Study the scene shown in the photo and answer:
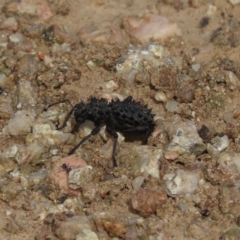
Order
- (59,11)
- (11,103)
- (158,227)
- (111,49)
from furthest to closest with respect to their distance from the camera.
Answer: (59,11)
(111,49)
(11,103)
(158,227)

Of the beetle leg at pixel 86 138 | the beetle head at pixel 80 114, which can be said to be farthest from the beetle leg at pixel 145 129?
the beetle head at pixel 80 114

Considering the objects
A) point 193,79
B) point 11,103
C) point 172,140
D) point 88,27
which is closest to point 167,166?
point 172,140

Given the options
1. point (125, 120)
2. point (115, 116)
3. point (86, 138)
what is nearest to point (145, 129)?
point (125, 120)

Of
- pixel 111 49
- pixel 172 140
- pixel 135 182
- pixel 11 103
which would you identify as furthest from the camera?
pixel 111 49

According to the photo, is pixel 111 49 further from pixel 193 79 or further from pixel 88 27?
pixel 193 79

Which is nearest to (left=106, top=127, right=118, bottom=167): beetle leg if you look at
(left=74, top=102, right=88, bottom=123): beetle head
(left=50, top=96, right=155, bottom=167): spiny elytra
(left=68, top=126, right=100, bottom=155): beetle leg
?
(left=50, top=96, right=155, bottom=167): spiny elytra

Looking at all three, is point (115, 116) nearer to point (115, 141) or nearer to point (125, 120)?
point (125, 120)
